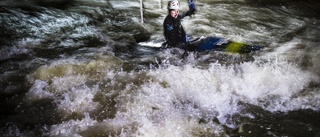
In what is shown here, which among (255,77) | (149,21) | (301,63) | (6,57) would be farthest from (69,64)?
(301,63)

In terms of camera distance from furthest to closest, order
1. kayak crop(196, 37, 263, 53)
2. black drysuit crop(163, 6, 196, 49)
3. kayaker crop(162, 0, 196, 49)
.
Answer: kayak crop(196, 37, 263, 53), black drysuit crop(163, 6, 196, 49), kayaker crop(162, 0, 196, 49)

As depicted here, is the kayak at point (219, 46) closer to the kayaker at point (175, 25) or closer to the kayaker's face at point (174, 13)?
the kayaker at point (175, 25)

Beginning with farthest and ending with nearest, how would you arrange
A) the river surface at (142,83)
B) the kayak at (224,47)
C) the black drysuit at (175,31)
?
the kayak at (224,47) < the black drysuit at (175,31) < the river surface at (142,83)

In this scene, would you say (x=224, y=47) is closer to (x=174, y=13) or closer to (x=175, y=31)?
(x=175, y=31)

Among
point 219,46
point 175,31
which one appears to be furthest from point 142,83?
point 219,46

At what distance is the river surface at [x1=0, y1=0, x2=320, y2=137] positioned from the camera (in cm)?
426

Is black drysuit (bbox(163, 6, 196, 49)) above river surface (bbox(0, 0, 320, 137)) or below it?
above

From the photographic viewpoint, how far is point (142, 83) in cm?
544

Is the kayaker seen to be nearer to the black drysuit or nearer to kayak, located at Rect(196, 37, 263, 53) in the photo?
the black drysuit

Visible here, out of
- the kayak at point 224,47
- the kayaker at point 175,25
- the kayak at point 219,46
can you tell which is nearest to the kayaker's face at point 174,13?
the kayaker at point 175,25

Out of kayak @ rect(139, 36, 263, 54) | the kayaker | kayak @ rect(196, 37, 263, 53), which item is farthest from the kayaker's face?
kayak @ rect(196, 37, 263, 53)

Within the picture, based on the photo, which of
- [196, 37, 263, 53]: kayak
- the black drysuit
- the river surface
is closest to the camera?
the river surface

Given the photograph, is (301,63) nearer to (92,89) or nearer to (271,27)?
(271,27)

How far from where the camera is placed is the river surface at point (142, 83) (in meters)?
4.26
